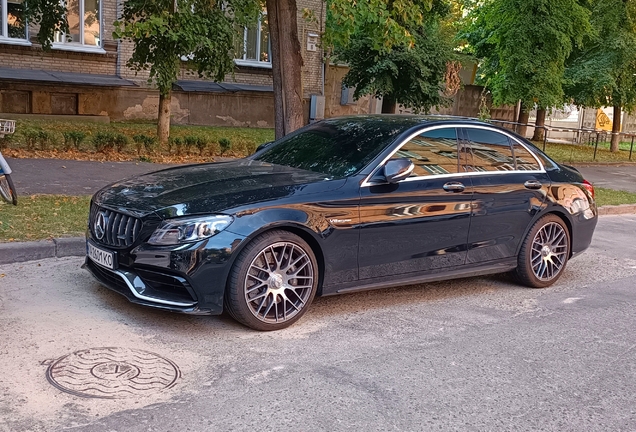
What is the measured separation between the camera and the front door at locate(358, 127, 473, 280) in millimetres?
5699

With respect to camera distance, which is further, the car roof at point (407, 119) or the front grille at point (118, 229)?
the car roof at point (407, 119)

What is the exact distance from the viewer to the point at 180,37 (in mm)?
13688

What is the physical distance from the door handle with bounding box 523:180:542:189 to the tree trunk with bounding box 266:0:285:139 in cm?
547

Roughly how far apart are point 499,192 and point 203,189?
9.41 ft

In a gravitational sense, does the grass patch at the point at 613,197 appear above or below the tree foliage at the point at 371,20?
below

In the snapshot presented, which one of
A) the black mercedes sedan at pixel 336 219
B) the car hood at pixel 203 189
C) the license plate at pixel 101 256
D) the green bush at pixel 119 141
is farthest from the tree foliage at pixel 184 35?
the license plate at pixel 101 256

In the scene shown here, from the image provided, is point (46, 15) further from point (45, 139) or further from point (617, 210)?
point (617, 210)

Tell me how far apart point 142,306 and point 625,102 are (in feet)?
84.4

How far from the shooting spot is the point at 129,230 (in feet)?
16.8

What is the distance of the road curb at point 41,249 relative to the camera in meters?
6.61

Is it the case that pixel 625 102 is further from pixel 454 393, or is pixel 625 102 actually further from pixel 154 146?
pixel 454 393

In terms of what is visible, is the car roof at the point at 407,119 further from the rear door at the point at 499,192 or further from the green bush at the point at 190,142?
the green bush at the point at 190,142

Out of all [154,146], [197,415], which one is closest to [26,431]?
[197,415]

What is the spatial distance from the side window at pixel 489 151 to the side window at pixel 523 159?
7cm
